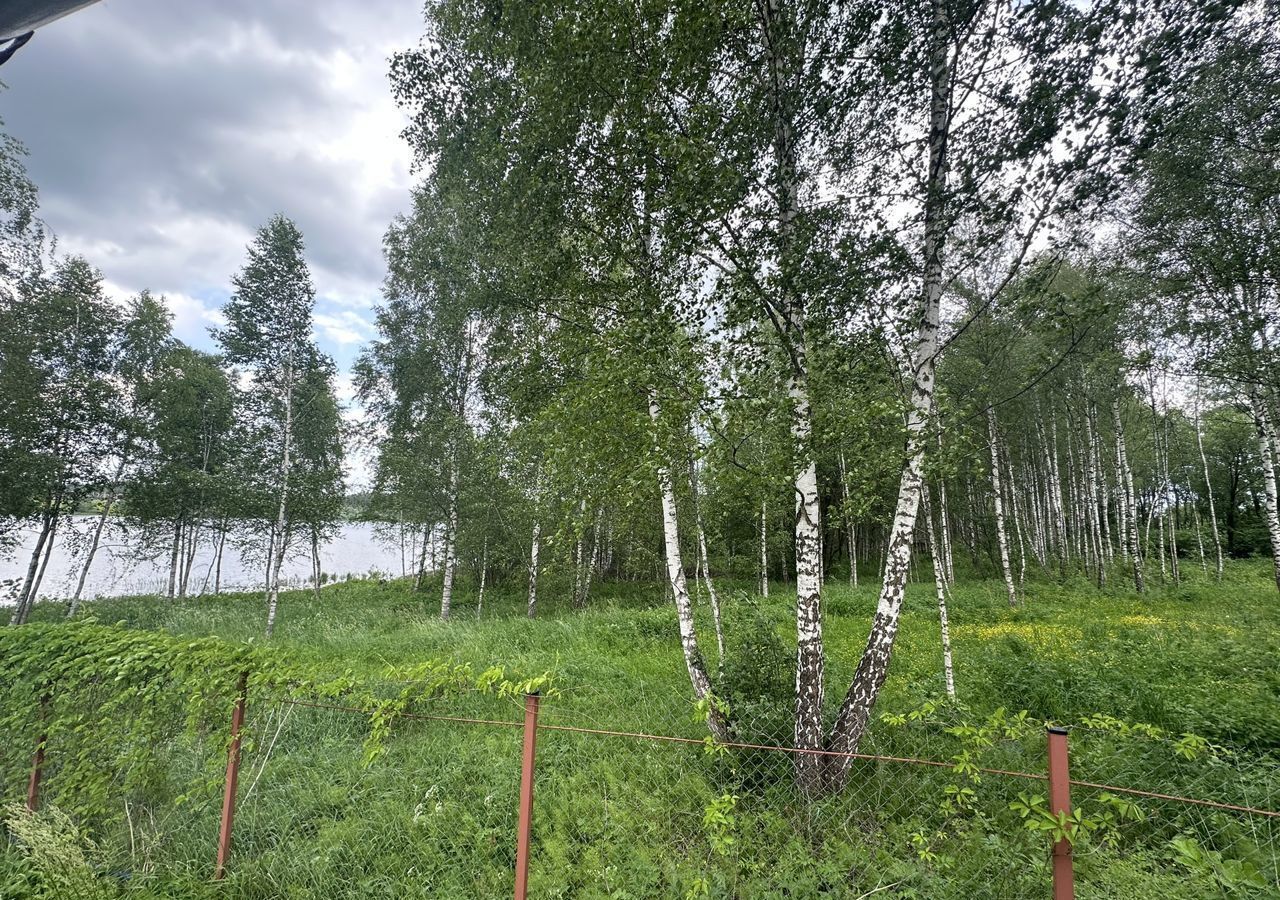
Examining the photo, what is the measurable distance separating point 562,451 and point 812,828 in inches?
146

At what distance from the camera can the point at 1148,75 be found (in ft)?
10.6

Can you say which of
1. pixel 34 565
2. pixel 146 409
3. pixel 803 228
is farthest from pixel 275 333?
pixel 803 228

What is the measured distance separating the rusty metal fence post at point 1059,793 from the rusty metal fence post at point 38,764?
6678mm

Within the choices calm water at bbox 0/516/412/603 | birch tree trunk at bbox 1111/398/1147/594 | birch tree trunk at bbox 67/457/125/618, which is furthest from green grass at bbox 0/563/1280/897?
calm water at bbox 0/516/412/603

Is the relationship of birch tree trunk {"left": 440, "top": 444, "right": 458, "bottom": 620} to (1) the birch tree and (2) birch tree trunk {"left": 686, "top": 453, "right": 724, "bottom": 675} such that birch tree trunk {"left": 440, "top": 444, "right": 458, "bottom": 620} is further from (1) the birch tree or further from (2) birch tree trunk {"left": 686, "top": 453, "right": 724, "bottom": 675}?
(2) birch tree trunk {"left": 686, "top": 453, "right": 724, "bottom": 675}

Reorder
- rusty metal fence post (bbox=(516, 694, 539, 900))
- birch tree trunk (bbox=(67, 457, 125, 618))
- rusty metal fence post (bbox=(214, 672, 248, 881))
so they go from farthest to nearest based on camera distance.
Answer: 1. birch tree trunk (bbox=(67, 457, 125, 618))
2. rusty metal fence post (bbox=(214, 672, 248, 881))
3. rusty metal fence post (bbox=(516, 694, 539, 900))

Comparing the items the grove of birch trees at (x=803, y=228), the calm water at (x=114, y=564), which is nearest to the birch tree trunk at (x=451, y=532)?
the grove of birch trees at (x=803, y=228)

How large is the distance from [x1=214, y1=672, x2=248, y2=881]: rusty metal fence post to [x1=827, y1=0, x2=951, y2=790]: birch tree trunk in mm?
4412

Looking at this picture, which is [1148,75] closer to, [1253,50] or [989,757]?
[1253,50]

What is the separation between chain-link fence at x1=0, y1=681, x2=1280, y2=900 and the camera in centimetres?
290

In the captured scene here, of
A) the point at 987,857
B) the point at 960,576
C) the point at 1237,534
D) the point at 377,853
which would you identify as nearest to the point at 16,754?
the point at 377,853

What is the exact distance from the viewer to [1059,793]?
206 cm

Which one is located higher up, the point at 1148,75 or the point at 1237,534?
the point at 1148,75

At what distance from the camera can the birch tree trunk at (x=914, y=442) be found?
379cm
